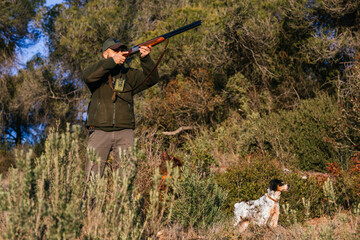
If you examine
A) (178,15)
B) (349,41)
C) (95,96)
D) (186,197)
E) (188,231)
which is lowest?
(188,231)

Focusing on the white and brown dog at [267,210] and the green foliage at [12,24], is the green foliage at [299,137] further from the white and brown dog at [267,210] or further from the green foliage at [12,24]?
the green foliage at [12,24]

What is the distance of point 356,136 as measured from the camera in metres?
7.01

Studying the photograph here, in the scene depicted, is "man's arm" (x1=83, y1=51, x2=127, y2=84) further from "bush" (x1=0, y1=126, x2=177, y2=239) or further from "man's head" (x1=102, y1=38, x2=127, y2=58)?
"bush" (x1=0, y1=126, x2=177, y2=239)

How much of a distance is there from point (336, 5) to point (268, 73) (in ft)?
10.5

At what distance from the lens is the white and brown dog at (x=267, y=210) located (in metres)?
3.95

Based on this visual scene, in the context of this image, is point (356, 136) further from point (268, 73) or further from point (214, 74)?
point (214, 74)

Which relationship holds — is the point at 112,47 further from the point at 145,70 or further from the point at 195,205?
the point at 195,205

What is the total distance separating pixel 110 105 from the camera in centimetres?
365

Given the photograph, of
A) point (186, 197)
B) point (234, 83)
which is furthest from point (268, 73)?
point (186, 197)

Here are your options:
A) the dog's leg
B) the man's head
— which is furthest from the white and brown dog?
the man's head

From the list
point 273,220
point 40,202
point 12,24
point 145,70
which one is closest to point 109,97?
point 145,70

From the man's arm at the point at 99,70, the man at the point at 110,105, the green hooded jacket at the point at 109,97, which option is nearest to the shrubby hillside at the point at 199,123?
the man at the point at 110,105

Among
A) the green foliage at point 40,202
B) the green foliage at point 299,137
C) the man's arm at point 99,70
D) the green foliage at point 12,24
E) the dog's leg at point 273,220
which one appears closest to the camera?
the green foliage at point 40,202

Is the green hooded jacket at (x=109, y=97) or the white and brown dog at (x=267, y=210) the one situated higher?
the green hooded jacket at (x=109, y=97)
